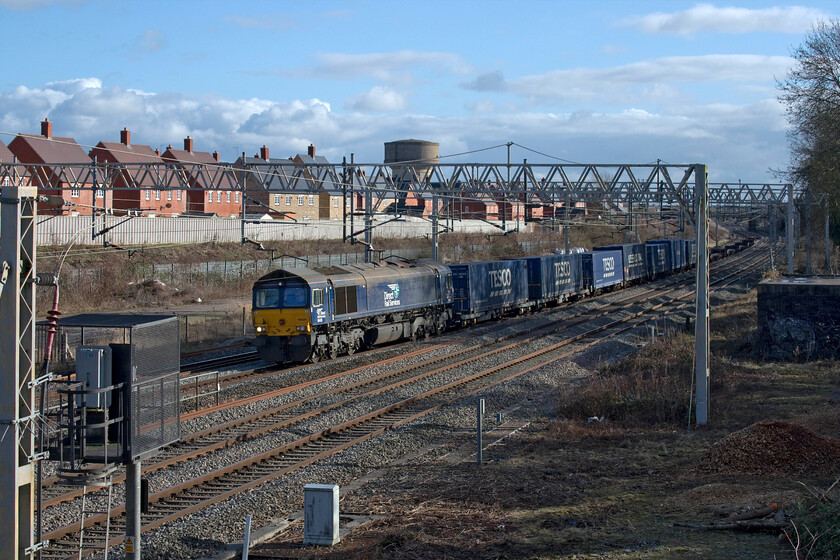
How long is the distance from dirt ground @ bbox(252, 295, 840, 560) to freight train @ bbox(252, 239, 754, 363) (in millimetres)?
9653

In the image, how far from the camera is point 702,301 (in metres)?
16.3

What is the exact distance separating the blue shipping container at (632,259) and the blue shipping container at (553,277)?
321 inches

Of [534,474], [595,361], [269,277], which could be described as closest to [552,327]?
[595,361]

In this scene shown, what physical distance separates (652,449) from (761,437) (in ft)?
7.04

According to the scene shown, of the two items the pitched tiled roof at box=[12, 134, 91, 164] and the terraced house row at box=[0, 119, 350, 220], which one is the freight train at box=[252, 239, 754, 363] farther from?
the pitched tiled roof at box=[12, 134, 91, 164]

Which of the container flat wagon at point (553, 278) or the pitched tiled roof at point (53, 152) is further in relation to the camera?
the pitched tiled roof at point (53, 152)

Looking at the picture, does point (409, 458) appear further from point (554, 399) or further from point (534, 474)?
point (554, 399)

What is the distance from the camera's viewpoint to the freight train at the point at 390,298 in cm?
2425

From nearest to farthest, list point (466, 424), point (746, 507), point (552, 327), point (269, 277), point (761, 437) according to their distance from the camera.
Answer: point (746, 507) → point (761, 437) → point (466, 424) → point (269, 277) → point (552, 327)

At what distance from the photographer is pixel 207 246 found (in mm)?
53188

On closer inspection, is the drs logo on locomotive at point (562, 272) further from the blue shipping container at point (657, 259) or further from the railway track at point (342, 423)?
the blue shipping container at point (657, 259)

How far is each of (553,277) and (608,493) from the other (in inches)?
1212

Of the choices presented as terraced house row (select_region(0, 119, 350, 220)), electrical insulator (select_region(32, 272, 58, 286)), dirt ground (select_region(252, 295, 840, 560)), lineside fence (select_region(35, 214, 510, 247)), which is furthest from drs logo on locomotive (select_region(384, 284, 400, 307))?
terraced house row (select_region(0, 119, 350, 220))

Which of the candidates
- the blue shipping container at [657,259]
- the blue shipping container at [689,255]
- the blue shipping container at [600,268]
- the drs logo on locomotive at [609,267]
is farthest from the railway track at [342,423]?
the blue shipping container at [689,255]
